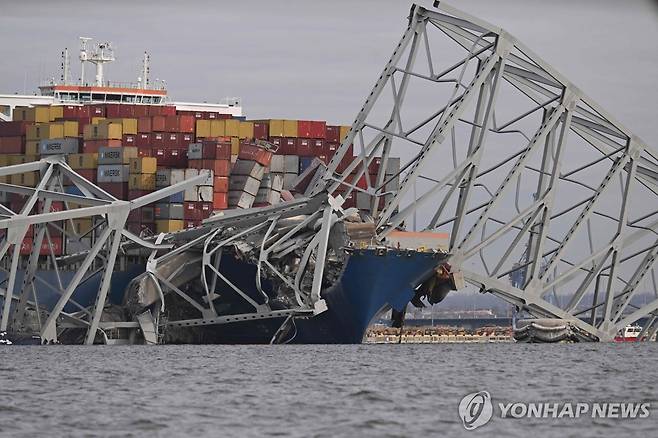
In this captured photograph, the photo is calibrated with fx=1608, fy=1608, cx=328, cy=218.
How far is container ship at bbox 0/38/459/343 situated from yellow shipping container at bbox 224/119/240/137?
52mm

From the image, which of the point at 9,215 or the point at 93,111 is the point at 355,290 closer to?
the point at 9,215

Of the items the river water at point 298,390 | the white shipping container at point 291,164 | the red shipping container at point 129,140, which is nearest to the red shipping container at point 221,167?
the white shipping container at point 291,164

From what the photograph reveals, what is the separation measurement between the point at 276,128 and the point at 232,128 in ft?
7.79

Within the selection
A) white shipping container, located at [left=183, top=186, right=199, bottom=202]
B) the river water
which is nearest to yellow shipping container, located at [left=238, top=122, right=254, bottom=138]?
white shipping container, located at [left=183, top=186, right=199, bottom=202]

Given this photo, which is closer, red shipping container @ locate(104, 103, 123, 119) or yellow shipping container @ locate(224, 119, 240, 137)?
yellow shipping container @ locate(224, 119, 240, 137)

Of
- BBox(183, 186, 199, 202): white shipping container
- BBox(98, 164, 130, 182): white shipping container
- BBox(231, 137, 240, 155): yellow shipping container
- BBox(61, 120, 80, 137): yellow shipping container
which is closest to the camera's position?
BBox(183, 186, 199, 202): white shipping container

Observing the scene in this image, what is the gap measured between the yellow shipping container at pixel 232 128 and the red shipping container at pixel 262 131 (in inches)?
40.1

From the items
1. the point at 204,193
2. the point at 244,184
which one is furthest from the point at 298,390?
the point at 244,184

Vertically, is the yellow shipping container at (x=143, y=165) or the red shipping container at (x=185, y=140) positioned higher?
the red shipping container at (x=185, y=140)

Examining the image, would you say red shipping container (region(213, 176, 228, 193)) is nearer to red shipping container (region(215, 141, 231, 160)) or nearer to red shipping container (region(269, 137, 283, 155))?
red shipping container (region(215, 141, 231, 160))

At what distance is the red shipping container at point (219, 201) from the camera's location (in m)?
77.8

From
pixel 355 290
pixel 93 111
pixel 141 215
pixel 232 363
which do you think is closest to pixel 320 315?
pixel 355 290

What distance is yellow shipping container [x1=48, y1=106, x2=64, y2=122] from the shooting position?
90.9 meters

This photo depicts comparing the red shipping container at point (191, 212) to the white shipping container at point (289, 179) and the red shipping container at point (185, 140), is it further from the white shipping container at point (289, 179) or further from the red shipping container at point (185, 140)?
the red shipping container at point (185, 140)
